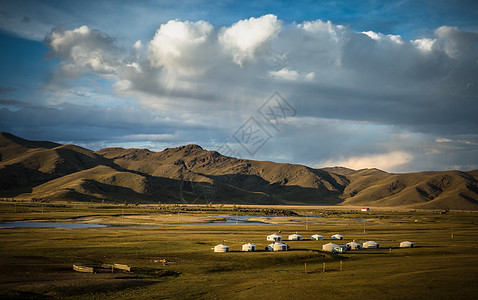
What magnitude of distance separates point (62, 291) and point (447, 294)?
39.8 metres

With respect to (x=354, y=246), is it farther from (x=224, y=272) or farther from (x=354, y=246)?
(x=224, y=272)

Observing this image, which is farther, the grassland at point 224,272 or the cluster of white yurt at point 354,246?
the cluster of white yurt at point 354,246

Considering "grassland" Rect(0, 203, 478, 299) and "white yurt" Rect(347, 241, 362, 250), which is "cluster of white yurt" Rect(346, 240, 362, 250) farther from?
"grassland" Rect(0, 203, 478, 299)

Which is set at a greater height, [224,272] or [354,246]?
[354,246]

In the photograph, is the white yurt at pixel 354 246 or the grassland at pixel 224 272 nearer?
the grassland at pixel 224 272

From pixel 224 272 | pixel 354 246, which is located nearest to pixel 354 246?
pixel 354 246

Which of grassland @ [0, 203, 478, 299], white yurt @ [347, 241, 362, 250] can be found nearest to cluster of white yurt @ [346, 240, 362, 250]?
white yurt @ [347, 241, 362, 250]

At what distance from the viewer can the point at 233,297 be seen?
138 feet

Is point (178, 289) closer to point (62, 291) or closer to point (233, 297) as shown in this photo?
point (233, 297)

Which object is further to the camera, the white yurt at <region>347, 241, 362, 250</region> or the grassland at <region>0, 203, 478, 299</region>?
the white yurt at <region>347, 241, 362, 250</region>

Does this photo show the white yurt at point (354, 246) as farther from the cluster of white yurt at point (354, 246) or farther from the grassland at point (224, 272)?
the grassland at point (224, 272)

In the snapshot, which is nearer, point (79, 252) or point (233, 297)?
point (233, 297)

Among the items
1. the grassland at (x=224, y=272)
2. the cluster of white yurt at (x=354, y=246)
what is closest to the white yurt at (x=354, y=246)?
the cluster of white yurt at (x=354, y=246)

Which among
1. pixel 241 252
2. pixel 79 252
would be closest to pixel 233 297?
pixel 241 252
